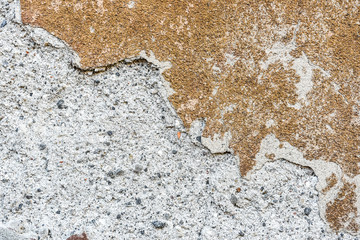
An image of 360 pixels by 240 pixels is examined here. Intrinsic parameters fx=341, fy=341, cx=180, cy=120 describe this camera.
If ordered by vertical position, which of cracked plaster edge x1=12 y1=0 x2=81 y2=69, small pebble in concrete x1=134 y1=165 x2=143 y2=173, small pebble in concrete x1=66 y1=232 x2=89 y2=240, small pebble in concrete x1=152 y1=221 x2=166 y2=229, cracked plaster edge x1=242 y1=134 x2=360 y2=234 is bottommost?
small pebble in concrete x1=66 y1=232 x2=89 y2=240

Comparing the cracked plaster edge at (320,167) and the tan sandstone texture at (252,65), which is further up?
the tan sandstone texture at (252,65)

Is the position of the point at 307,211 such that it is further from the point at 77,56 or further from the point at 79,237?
the point at 77,56

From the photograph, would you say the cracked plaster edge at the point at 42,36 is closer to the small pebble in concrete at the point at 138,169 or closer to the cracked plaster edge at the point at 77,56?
the cracked plaster edge at the point at 77,56

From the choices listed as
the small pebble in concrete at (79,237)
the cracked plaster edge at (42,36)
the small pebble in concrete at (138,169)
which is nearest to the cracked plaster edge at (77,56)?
the cracked plaster edge at (42,36)

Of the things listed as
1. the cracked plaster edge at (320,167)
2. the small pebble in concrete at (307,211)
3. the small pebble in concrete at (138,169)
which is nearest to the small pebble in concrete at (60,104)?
the small pebble in concrete at (138,169)

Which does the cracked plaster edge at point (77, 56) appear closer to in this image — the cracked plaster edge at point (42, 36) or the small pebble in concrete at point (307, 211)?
the cracked plaster edge at point (42, 36)

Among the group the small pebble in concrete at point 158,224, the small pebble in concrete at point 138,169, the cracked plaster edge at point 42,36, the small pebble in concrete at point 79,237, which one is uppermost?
the cracked plaster edge at point 42,36

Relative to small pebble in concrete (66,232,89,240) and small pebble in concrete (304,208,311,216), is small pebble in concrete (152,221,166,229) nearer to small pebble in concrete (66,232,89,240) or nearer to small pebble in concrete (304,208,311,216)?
small pebble in concrete (66,232,89,240)

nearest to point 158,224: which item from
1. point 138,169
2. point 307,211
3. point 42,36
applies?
point 138,169

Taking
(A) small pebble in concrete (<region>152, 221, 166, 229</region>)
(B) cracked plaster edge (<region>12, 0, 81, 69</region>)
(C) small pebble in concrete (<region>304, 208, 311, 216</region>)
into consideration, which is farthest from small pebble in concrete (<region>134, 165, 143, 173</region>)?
(C) small pebble in concrete (<region>304, 208, 311, 216</region>)
